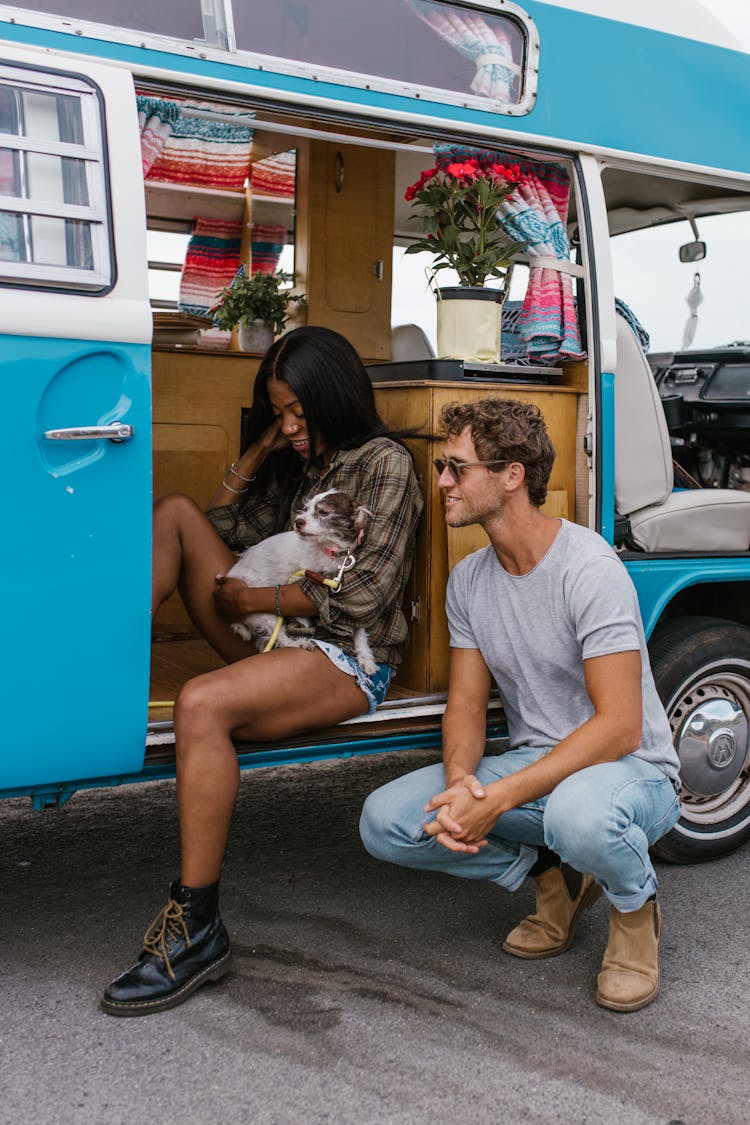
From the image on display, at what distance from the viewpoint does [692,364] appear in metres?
5.68

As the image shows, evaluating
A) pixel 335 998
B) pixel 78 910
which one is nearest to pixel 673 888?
pixel 335 998

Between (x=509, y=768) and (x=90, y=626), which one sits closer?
(x=90, y=626)

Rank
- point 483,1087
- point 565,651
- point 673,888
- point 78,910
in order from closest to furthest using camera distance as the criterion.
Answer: point 483,1087 < point 565,651 < point 78,910 < point 673,888

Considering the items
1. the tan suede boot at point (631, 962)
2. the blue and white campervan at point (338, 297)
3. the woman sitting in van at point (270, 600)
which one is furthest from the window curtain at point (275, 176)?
the tan suede boot at point (631, 962)

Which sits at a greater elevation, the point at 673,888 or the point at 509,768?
the point at 509,768

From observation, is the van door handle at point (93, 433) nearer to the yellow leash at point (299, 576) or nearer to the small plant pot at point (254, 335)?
the yellow leash at point (299, 576)

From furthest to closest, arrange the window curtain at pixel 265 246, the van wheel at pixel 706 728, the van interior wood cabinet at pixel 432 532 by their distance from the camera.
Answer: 1. the window curtain at pixel 265 246
2. the van wheel at pixel 706 728
3. the van interior wood cabinet at pixel 432 532

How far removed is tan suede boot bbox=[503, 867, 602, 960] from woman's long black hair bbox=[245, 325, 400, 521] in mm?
1428

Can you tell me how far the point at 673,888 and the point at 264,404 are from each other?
6.95 ft

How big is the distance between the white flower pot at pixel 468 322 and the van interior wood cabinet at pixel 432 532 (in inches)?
5.6

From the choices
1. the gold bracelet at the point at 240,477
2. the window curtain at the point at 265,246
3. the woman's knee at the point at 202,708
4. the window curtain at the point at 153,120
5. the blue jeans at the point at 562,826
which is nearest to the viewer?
the blue jeans at the point at 562,826

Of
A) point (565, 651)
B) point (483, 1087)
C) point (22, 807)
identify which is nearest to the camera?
point (483, 1087)

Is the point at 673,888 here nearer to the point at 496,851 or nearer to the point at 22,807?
the point at 496,851

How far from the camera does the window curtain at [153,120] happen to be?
10.9ft
